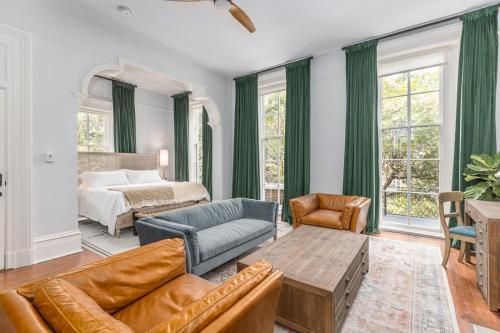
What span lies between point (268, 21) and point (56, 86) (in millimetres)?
3000

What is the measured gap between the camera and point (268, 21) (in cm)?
356

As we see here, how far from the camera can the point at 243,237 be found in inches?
115

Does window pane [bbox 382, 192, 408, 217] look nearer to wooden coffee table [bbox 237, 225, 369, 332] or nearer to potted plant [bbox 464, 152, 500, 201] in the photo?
potted plant [bbox 464, 152, 500, 201]

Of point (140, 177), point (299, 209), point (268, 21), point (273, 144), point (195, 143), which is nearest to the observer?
point (268, 21)

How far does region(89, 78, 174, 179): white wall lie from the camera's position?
676 cm

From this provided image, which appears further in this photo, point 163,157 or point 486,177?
point 163,157

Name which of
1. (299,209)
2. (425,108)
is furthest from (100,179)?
(425,108)

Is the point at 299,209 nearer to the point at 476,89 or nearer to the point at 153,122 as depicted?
the point at 476,89

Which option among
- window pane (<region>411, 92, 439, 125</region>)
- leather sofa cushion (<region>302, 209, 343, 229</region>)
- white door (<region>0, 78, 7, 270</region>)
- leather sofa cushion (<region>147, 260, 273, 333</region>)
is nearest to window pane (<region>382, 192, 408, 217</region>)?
leather sofa cushion (<region>302, 209, 343, 229</region>)

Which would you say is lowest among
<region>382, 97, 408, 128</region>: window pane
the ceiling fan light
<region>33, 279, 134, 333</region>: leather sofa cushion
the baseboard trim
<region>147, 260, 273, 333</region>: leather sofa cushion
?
the baseboard trim

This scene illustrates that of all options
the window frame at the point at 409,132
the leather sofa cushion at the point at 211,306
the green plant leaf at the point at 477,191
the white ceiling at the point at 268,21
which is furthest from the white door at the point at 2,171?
the green plant leaf at the point at 477,191

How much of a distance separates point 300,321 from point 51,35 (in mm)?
4210

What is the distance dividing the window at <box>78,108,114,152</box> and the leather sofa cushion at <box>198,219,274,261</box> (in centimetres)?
450

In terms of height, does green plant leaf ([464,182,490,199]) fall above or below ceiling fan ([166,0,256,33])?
below
